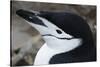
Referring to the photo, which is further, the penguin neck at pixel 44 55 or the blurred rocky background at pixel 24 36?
the penguin neck at pixel 44 55

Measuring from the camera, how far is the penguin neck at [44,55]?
2.12 m

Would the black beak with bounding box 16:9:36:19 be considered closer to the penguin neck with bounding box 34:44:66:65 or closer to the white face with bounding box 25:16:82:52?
the white face with bounding box 25:16:82:52

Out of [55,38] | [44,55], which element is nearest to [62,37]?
[55,38]

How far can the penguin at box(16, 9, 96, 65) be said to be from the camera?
212cm

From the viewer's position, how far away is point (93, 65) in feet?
7.84

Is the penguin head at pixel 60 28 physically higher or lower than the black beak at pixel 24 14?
lower

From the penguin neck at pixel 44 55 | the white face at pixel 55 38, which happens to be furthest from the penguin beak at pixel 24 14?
the penguin neck at pixel 44 55

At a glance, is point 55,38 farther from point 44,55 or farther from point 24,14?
point 24,14

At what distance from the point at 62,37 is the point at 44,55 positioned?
0.34m

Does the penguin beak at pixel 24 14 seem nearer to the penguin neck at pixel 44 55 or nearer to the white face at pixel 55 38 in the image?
the white face at pixel 55 38

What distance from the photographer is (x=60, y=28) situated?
2.21 m

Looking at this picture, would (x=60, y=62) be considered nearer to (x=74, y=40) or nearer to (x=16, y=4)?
(x=74, y=40)
